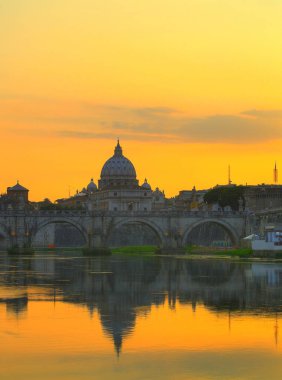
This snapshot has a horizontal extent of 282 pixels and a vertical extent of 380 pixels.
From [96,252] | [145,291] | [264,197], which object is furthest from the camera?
[264,197]

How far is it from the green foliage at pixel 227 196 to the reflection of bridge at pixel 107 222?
36.9m

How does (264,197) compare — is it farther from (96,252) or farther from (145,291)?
(145,291)

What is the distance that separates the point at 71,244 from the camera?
190 meters

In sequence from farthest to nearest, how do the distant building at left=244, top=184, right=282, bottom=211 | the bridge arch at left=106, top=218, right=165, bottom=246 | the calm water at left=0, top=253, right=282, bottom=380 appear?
the distant building at left=244, top=184, right=282, bottom=211
the bridge arch at left=106, top=218, right=165, bottom=246
the calm water at left=0, top=253, right=282, bottom=380

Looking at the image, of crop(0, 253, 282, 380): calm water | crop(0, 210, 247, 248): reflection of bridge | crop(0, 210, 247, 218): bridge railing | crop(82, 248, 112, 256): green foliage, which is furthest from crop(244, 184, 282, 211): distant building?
crop(0, 253, 282, 380): calm water

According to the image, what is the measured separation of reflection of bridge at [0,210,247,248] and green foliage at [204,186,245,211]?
3689 centimetres

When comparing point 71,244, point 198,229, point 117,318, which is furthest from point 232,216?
point 117,318

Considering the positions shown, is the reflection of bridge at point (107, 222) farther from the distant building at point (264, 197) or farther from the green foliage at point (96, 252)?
the distant building at point (264, 197)

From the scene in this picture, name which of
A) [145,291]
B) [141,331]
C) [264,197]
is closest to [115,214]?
[264,197]

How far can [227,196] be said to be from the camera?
183625 millimetres

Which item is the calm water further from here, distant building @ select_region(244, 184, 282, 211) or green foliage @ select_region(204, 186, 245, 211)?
green foliage @ select_region(204, 186, 245, 211)

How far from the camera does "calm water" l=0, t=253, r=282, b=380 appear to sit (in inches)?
930

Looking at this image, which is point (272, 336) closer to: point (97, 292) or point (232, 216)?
point (97, 292)

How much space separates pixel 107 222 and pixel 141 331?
10816 cm
